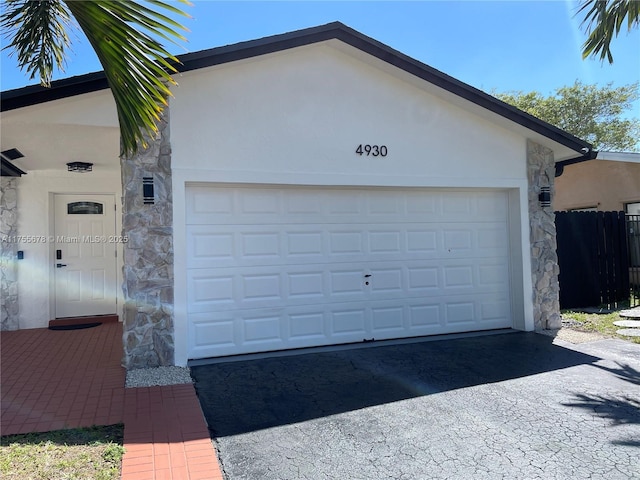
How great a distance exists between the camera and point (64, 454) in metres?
3.55

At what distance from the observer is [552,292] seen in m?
8.02

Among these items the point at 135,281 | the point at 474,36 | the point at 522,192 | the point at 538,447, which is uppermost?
the point at 474,36

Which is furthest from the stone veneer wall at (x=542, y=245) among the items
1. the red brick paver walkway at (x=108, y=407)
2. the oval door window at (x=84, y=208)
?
the oval door window at (x=84, y=208)

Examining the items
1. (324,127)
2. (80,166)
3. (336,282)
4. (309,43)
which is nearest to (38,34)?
(309,43)

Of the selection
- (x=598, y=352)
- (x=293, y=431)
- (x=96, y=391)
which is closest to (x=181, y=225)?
(x=96, y=391)

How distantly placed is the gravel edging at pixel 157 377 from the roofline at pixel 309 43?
11.3 ft

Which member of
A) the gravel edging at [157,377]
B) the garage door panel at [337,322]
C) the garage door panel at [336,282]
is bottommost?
the gravel edging at [157,377]

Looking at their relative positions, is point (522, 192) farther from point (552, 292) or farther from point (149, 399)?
point (149, 399)

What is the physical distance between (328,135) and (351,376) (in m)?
3.58

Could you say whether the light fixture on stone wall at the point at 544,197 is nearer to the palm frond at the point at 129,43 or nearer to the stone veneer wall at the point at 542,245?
the stone veneer wall at the point at 542,245

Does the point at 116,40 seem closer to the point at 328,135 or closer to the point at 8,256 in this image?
the point at 328,135

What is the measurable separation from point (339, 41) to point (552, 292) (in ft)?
18.9

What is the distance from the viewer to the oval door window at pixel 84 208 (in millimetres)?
9289

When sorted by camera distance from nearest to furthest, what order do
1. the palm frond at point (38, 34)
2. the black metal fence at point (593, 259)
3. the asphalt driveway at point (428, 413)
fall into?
the asphalt driveway at point (428, 413) → the palm frond at point (38, 34) → the black metal fence at point (593, 259)
